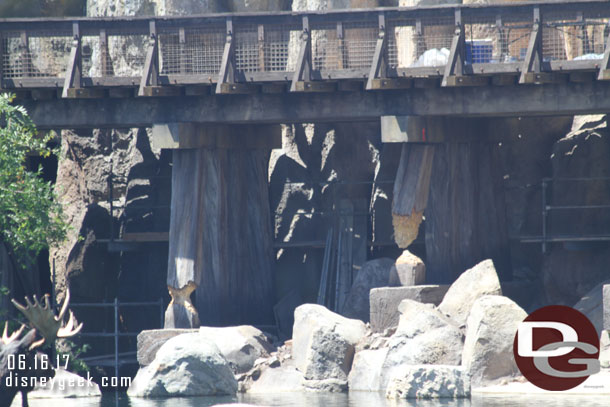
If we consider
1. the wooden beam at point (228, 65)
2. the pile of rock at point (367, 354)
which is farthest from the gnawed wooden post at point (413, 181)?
the wooden beam at point (228, 65)

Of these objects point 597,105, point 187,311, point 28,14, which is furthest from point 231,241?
point 28,14

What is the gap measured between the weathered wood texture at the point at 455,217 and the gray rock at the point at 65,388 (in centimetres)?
567

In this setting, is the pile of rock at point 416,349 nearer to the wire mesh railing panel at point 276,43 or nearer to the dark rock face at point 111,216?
the wire mesh railing panel at point 276,43

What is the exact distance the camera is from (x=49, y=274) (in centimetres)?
2692

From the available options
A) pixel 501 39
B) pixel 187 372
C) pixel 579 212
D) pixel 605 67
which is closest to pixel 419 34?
pixel 501 39

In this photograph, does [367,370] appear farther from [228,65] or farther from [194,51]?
[194,51]

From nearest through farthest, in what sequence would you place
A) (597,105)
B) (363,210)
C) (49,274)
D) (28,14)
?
1. (597,105)
2. (363,210)
3. (49,274)
4. (28,14)

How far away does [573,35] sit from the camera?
1967cm

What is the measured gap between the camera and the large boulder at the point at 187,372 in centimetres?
1805

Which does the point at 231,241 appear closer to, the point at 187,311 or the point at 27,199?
the point at 187,311

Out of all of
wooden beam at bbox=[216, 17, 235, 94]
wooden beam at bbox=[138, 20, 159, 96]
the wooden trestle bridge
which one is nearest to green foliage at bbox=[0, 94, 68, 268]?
the wooden trestle bridge

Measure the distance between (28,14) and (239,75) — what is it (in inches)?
412

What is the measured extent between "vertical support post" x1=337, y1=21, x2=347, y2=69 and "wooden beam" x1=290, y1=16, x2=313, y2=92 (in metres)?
0.46

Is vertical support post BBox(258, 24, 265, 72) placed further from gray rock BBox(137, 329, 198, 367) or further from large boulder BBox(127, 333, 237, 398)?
large boulder BBox(127, 333, 237, 398)
